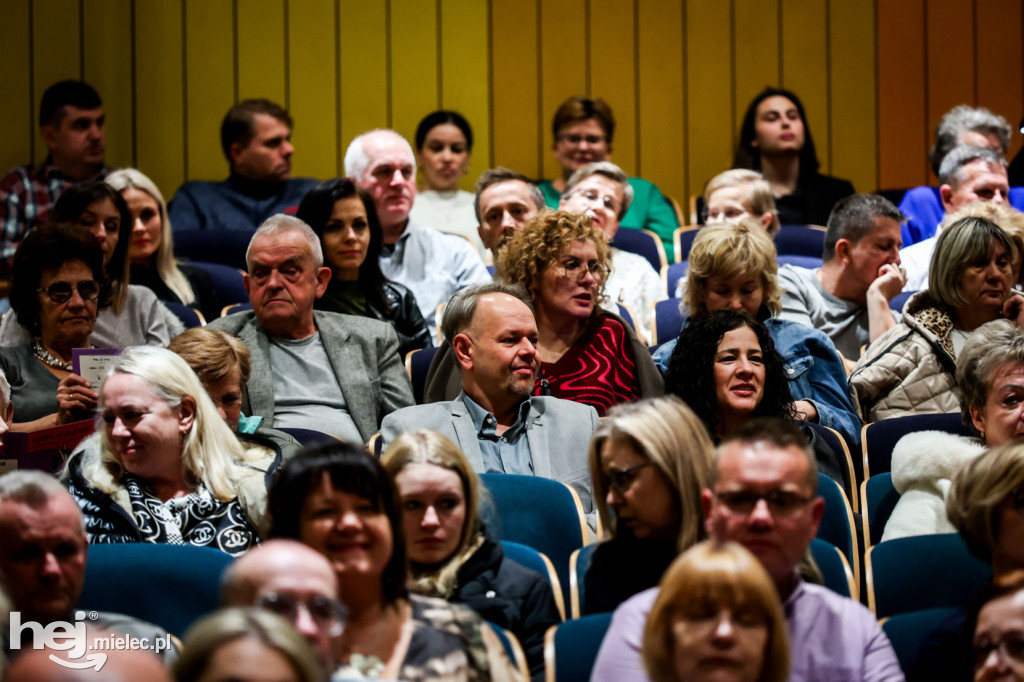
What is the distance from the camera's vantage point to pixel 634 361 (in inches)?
125

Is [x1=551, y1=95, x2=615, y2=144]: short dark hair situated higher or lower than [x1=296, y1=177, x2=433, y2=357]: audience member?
higher

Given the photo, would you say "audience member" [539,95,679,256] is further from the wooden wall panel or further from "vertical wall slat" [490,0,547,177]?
the wooden wall panel

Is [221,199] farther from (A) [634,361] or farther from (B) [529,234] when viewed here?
(A) [634,361]

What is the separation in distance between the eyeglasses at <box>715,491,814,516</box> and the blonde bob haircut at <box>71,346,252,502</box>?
102 cm

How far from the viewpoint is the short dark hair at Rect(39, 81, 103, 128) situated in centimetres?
463

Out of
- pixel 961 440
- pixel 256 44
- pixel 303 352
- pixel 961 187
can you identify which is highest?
pixel 256 44

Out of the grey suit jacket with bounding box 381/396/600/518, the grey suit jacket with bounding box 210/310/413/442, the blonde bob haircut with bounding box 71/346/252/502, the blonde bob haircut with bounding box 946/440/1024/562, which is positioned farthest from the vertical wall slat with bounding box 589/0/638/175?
the blonde bob haircut with bounding box 946/440/1024/562

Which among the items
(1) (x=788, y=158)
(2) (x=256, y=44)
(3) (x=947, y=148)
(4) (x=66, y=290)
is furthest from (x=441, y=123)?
(4) (x=66, y=290)

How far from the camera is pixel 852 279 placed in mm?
3779

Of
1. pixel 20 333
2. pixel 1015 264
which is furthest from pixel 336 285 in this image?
pixel 1015 264

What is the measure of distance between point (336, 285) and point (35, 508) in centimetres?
191

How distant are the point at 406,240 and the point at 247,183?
85 cm

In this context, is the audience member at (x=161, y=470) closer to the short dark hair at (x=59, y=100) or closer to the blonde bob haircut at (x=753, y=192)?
the blonde bob haircut at (x=753, y=192)

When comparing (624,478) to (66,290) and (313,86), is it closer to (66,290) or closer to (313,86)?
(66,290)
